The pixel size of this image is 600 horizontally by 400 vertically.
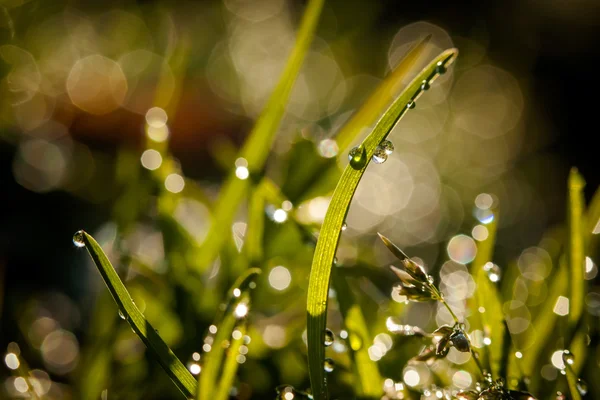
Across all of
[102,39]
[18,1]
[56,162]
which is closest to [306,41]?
[56,162]

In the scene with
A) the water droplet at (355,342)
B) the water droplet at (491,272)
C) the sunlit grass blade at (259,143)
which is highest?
the sunlit grass blade at (259,143)

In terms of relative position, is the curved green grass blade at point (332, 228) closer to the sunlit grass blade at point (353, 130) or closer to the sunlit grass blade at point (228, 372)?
the sunlit grass blade at point (228, 372)

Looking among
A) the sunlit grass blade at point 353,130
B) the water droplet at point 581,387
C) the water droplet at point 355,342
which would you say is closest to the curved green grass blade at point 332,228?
the water droplet at point 355,342

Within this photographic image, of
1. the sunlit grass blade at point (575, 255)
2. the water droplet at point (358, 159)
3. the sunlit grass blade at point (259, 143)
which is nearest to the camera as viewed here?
the water droplet at point (358, 159)

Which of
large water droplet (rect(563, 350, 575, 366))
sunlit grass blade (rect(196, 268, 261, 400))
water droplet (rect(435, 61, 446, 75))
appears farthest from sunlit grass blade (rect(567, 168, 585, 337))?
sunlit grass blade (rect(196, 268, 261, 400))

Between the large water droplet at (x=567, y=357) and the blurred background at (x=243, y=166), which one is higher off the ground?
the blurred background at (x=243, y=166)

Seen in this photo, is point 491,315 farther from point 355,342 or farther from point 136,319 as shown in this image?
point 136,319

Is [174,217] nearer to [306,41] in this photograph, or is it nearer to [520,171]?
[306,41]
